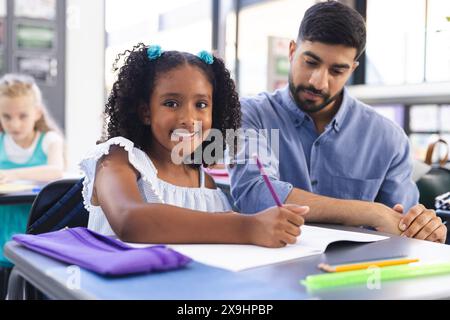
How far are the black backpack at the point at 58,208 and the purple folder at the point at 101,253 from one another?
1.53 feet

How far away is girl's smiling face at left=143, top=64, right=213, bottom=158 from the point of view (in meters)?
1.19

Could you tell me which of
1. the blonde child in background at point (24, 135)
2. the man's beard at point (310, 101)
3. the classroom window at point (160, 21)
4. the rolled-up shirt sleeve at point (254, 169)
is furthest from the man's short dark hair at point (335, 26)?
the classroom window at point (160, 21)

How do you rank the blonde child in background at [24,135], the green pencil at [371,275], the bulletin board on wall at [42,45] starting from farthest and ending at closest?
the bulletin board on wall at [42,45] < the blonde child in background at [24,135] < the green pencil at [371,275]

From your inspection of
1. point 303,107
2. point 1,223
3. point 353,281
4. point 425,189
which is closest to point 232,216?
point 353,281

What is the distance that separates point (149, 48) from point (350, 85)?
11.5 feet

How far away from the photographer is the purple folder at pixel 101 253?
60 centimetres

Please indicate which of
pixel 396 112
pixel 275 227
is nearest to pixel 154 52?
pixel 275 227

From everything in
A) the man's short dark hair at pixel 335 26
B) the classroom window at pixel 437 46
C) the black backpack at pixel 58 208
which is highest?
the classroom window at pixel 437 46

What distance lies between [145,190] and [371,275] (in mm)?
626

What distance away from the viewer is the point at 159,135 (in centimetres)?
122

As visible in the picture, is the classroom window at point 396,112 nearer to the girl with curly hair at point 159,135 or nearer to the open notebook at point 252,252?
the girl with curly hair at point 159,135

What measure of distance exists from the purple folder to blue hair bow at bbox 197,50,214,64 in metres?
0.65

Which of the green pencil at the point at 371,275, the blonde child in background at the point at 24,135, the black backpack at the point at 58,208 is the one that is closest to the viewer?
the green pencil at the point at 371,275

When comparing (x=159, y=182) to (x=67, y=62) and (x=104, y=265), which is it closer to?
(x=104, y=265)
